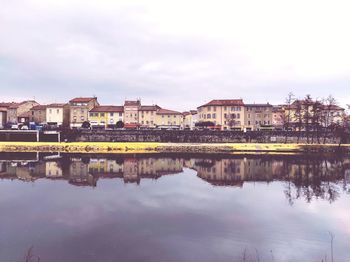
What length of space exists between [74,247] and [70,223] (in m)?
4.03

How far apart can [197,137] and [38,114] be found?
6723cm

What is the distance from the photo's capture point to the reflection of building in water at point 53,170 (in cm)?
3765

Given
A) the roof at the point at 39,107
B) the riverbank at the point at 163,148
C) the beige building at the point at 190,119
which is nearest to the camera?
the riverbank at the point at 163,148

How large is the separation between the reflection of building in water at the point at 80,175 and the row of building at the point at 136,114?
2552 inches

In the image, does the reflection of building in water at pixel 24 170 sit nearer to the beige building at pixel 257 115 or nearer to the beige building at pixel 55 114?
the beige building at pixel 55 114

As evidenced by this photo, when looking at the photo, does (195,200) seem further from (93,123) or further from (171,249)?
(93,123)

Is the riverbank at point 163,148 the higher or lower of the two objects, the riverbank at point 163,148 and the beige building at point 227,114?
the lower

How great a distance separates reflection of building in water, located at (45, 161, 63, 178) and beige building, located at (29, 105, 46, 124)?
2989 inches

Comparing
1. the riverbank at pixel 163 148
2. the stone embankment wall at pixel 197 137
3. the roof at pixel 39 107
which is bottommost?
the riverbank at pixel 163 148

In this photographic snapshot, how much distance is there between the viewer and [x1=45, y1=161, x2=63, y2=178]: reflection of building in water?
37650mm

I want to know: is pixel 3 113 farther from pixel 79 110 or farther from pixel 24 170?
pixel 24 170

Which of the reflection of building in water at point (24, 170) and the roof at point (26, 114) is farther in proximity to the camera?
A: the roof at point (26, 114)

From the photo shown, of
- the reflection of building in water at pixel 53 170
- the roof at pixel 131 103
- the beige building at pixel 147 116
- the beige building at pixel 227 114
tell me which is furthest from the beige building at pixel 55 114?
the reflection of building in water at pixel 53 170

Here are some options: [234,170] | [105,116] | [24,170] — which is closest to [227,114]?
[105,116]
